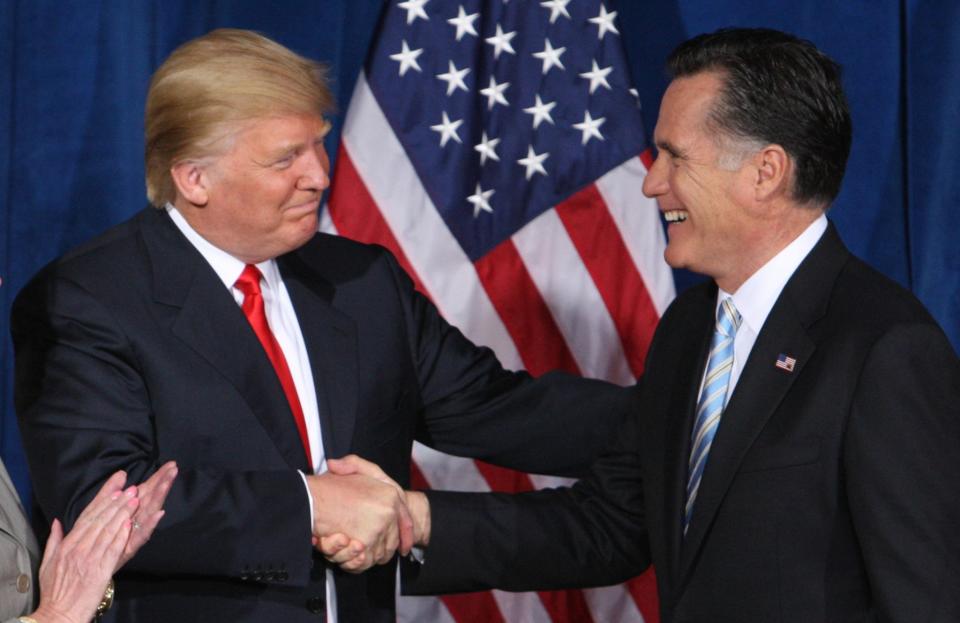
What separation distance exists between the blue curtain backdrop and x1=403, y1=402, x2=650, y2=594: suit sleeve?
3.80ft

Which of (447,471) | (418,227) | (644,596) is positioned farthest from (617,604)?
(418,227)

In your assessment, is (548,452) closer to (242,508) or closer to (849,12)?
(242,508)

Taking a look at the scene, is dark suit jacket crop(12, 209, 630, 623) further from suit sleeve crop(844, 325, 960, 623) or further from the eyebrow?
suit sleeve crop(844, 325, 960, 623)

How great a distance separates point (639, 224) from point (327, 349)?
38.5 inches

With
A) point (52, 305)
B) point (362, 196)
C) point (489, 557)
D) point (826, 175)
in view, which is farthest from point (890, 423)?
point (362, 196)

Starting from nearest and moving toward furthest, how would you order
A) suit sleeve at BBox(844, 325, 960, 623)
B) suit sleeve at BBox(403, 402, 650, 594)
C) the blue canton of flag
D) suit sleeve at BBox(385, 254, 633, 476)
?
1. suit sleeve at BBox(844, 325, 960, 623)
2. suit sleeve at BBox(403, 402, 650, 594)
3. suit sleeve at BBox(385, 254, 633, 476)
4. the blue canton of flag

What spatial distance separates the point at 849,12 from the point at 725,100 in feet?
4.50

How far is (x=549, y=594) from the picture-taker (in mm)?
3148

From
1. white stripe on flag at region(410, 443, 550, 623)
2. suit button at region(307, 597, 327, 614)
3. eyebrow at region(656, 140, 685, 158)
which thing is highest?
eyebrow at region(656, 140, 685, 158)

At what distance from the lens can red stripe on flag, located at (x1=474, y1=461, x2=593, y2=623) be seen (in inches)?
123

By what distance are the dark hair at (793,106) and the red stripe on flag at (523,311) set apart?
1.08 m

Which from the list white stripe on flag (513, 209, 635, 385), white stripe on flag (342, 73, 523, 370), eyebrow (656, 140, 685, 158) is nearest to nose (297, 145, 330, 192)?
eyebrow (656, 140, 685, 158)

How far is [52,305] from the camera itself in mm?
2201

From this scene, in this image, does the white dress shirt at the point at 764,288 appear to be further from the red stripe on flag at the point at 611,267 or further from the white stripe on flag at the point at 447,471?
the white stripe on flag at the point at 447,471
